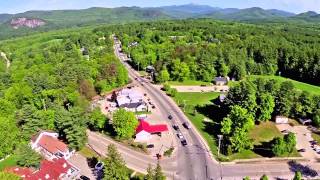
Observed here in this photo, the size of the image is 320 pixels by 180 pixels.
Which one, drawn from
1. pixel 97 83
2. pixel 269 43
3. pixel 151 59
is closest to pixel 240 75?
pixel 269 43

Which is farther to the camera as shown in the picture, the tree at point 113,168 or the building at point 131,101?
the building at point 131,101

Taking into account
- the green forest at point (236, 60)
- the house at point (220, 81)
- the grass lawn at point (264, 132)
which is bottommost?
the grass lawn at point (264, 132)

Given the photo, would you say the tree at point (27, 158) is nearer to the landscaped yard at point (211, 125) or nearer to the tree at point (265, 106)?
the landscaped yard at point (211, 125)

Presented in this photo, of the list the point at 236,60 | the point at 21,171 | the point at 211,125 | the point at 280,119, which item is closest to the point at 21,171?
the point at 21,171

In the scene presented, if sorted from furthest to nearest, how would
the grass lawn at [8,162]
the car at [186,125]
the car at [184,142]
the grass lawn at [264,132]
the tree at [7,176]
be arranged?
1. the car at [186,125]
2. the grass lawn at [264,132]
3. the car at [184,142]
4. the grass lawn at [8,162]
5. the tree at [7,176]

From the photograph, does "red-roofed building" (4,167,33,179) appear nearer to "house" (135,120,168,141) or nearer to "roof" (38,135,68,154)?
"roof" (38,135,68,154)

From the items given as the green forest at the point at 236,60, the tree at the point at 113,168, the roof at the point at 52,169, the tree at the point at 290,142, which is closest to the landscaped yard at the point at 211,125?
the tree at the point at 290,142

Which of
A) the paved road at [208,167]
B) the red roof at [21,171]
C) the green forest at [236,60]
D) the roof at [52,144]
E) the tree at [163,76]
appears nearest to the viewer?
the red roof at [21,171]

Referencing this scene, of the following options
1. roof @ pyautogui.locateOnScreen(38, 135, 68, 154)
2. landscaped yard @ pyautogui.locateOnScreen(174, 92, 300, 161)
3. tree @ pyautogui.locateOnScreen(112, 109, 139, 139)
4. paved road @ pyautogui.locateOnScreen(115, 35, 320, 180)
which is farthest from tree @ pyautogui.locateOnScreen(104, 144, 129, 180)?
landscaped yard @ pyautogui.locateOnScreen(174, 92, 300, 161)

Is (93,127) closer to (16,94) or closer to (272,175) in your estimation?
(16,94)

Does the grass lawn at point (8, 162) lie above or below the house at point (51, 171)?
below
